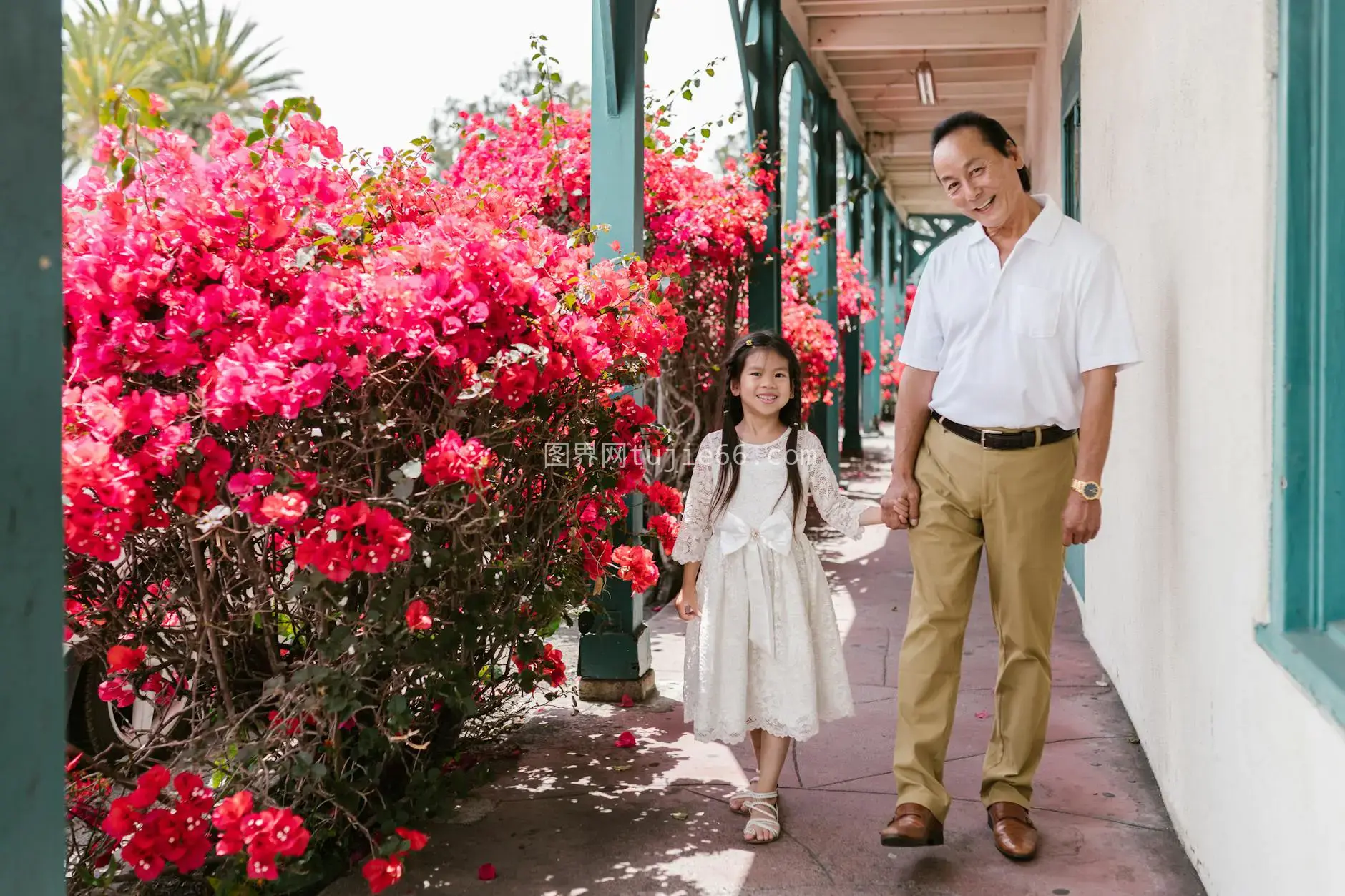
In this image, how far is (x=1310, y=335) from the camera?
→ 80.7 inches

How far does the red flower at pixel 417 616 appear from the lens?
8.59 ft

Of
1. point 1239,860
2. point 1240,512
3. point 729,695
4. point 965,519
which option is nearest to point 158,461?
point 729,695

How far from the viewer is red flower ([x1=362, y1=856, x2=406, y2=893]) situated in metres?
2.57

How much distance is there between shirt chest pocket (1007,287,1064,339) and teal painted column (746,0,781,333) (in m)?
4.35

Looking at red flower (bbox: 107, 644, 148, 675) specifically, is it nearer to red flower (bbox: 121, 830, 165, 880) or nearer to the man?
red flower (bbox: 121, 830, 165, 880)

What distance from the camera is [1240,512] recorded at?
2.36 m

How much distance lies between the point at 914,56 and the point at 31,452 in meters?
9.74

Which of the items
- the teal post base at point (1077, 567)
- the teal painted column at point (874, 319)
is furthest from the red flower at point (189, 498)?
the teal painted column at point (874, 319)

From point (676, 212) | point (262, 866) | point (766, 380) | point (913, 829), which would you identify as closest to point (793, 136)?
point (676, 212)

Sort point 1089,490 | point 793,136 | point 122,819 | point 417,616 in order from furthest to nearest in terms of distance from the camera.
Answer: point 793,136, point 1089,490, point 417,616, point 122,819

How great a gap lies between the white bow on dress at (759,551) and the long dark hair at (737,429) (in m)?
0.06

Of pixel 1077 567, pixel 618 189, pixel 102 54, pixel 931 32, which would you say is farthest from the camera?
pixel 102 54

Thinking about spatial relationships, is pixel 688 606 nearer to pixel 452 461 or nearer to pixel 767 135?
pixel 452 461

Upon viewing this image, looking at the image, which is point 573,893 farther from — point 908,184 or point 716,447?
point 908,184
